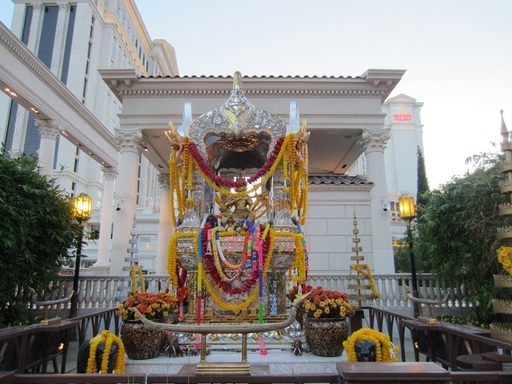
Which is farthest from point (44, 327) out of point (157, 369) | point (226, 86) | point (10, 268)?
point (226, 86)

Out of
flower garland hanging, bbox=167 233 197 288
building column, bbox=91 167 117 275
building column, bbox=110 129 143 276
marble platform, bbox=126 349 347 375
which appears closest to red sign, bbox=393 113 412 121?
building column, bbox=91 167 117 275

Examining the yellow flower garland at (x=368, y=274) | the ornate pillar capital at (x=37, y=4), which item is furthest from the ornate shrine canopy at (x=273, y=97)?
the ornate pillar capital at (x=37, y=4)

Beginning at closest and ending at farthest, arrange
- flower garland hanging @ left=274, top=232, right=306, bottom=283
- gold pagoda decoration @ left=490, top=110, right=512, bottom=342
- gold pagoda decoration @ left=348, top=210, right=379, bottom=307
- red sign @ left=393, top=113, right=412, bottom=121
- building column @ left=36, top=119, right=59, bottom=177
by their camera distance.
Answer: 1. gold pagoda decoration @ left=490, top=110, right=512, bottom=342
2. flower garland hanging @ left=274, top=232, right=306, bottom=283
3. gold pagoda decoration @ left=348, top=210, right=379, bottom=307
4. building column @ left=36, top=119, right=59, bottom=177
5. red sign @ left=393, top=113, right=412, bottom=121

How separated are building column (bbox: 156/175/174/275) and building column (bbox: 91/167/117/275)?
5.60 m

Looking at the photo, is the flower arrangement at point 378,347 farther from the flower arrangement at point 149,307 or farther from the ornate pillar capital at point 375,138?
the ornate pillar capital at point 375,138

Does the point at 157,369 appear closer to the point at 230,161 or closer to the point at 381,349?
the point at 381,349

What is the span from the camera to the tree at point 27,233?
865 cm

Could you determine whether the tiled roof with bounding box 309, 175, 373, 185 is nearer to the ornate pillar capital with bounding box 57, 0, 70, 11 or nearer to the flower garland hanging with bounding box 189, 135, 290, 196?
the flower garland hanging with bounding box 189, 135, 290, 196

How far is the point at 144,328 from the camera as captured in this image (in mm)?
6055

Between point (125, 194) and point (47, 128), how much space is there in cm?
672

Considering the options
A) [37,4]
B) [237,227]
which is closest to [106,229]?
[237,227]

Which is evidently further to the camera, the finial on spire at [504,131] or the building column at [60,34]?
the building column at [60,34]

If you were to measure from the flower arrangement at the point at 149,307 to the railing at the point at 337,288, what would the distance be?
5.73 m

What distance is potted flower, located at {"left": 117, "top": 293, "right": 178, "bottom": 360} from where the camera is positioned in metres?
6.00
